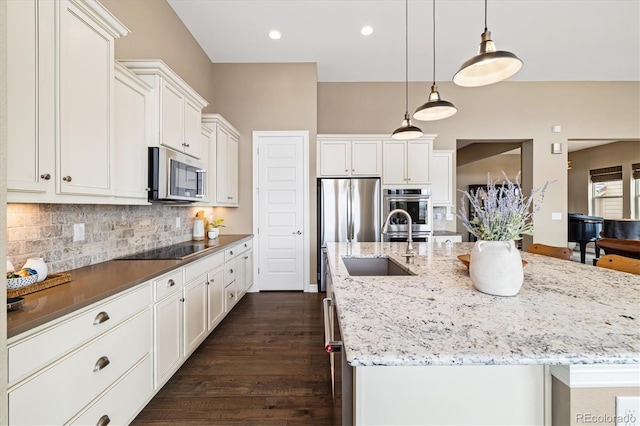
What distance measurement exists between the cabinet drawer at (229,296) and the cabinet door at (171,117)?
154cm

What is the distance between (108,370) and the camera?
4.50 feet

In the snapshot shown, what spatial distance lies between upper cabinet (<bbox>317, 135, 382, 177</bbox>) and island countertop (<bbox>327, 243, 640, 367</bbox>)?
10.2 ft

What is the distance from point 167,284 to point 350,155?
3.30 metres

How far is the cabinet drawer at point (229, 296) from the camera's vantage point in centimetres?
305

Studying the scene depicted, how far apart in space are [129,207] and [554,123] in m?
6.61

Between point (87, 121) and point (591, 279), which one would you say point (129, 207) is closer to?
point (87, 121)

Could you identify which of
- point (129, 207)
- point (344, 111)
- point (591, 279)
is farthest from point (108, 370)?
point (344, 111)

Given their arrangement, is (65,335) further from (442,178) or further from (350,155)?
(442,178)

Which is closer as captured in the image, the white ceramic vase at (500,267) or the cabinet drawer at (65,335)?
the cabinet drawer at (65,335)

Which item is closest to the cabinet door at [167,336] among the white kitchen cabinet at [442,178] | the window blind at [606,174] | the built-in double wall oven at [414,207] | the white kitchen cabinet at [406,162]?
the built-in double wall oven at [414,207]

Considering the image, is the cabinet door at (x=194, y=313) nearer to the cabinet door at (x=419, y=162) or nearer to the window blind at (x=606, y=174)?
the cabinet door at (x=419, y=162)

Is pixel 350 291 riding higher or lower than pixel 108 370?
higher

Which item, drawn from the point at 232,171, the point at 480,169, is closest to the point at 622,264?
the point at 232,171

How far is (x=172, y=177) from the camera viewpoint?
2.32m
